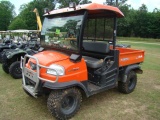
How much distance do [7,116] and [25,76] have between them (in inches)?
34.5

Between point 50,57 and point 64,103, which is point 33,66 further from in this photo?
point 64,103

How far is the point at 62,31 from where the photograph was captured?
3.92 metres

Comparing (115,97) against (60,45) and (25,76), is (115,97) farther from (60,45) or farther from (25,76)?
(25,76)

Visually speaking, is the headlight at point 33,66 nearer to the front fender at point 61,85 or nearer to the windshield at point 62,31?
the front fender at point 61,85

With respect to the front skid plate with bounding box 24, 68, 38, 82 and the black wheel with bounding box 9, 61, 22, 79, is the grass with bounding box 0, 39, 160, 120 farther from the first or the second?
the front skid plate with bounding box 24, 68, 38, 82

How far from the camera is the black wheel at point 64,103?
339 cm

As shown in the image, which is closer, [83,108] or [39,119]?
[39,119]

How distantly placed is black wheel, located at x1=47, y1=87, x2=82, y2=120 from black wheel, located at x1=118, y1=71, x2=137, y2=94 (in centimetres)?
165

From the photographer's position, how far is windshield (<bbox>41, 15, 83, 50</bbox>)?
362cm

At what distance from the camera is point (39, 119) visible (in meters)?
3.59

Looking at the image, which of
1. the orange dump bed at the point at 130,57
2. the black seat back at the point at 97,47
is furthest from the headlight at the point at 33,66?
the orange dump bed at the point at 130,57

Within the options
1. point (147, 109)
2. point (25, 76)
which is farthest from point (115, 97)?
point (25, 76)

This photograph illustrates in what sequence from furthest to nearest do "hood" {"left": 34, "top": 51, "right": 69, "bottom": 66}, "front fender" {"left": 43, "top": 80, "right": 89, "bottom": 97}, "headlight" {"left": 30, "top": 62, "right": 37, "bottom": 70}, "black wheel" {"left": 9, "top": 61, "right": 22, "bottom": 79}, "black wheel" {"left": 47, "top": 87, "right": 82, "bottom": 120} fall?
"black wheel" {"left": 9, "top": 61, "right": 22, "bottom": 79} → "headlight" {"left": 30, "top": 62, "right": 37, "bottom": 70} → "hood" {"left": 34, "top": 51, "right": 69, "bottom": 66} → "black wheel" {"left": 47, "top": 87, "right": 82, "bottom": 120} → "front fender" {"left": 43, "top": 80, "right": 89, "bottom": 97}

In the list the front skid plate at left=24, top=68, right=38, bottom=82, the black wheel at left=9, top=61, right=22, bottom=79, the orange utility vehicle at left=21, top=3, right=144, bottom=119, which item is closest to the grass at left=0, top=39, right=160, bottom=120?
the orange utility vehicle at left=21, top=3, right=144, bottom=119
